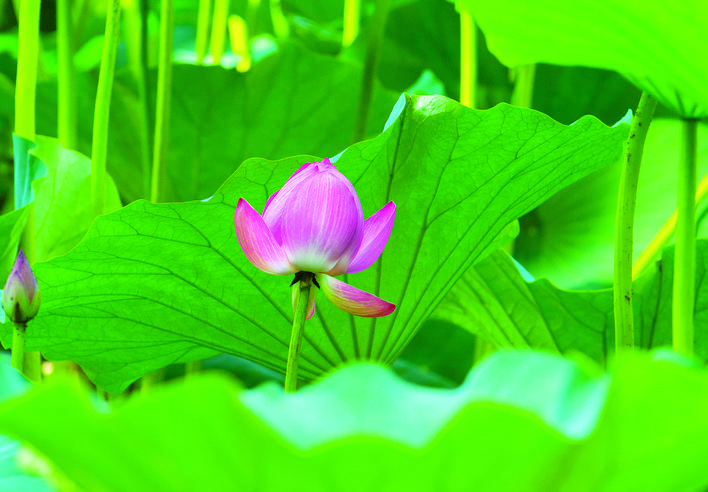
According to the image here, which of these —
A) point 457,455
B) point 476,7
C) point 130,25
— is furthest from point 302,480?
point 130,25

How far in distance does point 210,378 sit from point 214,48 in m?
0.76

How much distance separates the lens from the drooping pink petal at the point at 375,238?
0.37 m

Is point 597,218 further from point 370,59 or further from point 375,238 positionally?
point 375,238

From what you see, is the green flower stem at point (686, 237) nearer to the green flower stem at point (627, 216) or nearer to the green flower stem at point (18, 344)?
the green flower stem at point (627, 216)

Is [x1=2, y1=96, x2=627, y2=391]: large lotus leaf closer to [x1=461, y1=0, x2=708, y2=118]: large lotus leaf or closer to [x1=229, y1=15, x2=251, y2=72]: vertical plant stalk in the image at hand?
[x1=461, y1=0, x2=708, y2=118]: large lotus leaf

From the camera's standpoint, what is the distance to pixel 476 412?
0.20m

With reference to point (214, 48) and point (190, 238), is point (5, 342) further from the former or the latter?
point (214, 48)

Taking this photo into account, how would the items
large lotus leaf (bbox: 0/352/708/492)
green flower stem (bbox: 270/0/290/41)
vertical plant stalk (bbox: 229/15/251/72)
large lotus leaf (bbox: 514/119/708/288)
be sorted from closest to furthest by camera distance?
large lotus leaf (bbox: 0/352/708/492), large lotus leaf (bbox: 514/119/708/288), vertical plant stalk (bbox: 229/15/251/72), green flower stem (bbox: 270/0/290/41)

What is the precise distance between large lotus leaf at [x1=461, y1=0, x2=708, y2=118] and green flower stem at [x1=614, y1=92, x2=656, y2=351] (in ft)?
0.08

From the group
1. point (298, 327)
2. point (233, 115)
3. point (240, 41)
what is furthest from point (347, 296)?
point (240, 41)

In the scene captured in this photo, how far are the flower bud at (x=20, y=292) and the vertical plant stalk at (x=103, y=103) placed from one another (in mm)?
182

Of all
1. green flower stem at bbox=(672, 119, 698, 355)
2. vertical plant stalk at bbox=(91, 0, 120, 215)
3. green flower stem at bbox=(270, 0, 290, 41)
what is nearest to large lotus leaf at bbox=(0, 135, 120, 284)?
vertical plant stalk at bbox=(91, 0, 120, 215)

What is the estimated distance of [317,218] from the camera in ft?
1.14

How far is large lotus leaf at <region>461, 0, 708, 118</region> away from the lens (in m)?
0.31
